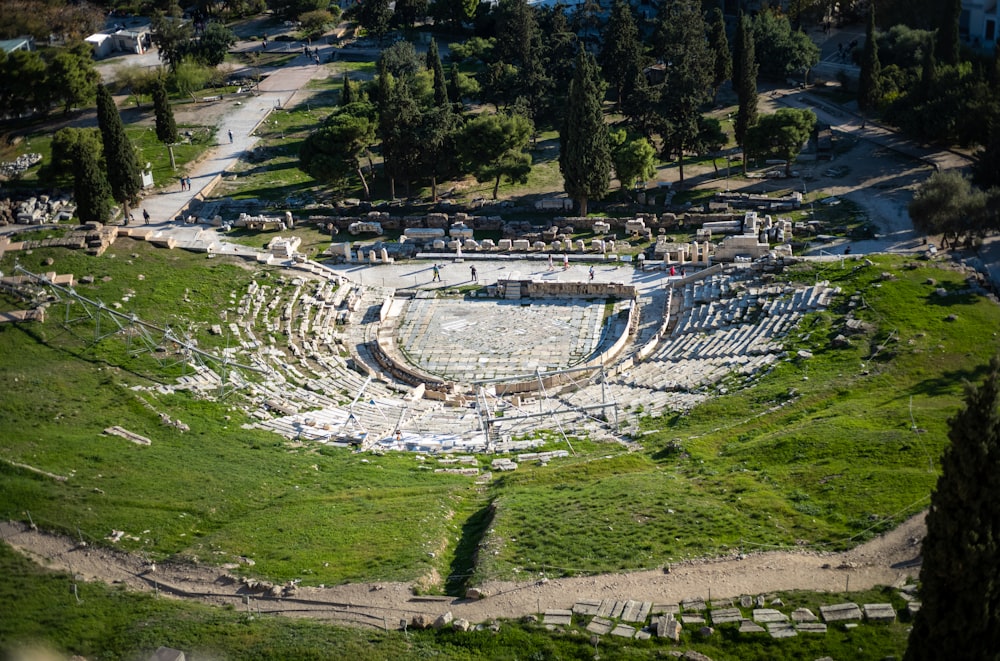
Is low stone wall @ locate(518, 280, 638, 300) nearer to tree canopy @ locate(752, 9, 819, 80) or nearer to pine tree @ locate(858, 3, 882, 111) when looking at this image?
pine tree @ locate(858, 3, 882, 111)

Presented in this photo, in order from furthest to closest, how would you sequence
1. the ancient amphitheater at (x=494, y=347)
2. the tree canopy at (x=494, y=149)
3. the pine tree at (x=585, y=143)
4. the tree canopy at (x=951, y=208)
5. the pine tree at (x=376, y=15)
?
the pine tree at (x=376, y=15)
the tree canopy at (x=494, y=149)
the pine tree at (x=585, y=143)
the tree canopy at (x=951, y=208)
the ancient amphitheater at (x=494, y=347)

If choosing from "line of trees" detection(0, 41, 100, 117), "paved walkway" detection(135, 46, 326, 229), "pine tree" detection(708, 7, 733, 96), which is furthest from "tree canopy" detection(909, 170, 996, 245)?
"line of trees" detection(0, 41, 100, 117)

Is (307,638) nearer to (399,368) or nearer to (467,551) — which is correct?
(467,551)

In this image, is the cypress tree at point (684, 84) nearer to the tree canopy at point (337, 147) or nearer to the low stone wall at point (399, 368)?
the tree canopy at point (337, 147)

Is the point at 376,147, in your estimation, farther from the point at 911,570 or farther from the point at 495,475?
the point at 911,570

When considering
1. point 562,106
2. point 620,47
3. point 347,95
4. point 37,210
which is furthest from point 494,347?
point 620,47

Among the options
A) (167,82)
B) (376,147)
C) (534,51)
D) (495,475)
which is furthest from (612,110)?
(495,475)

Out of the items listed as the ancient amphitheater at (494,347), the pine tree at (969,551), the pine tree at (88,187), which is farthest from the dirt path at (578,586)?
the pine tree at (88,187)
